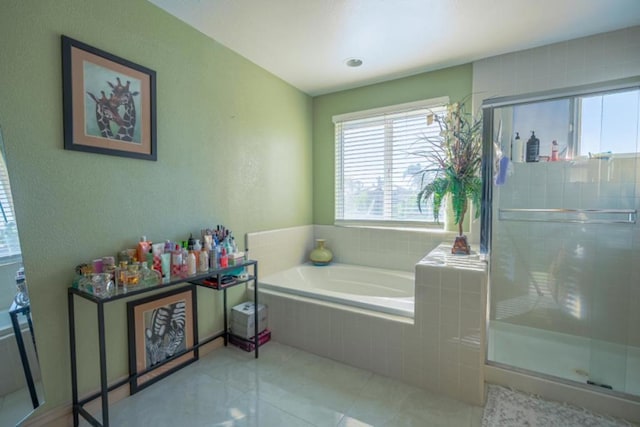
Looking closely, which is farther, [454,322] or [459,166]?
[459,166]

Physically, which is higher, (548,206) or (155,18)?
(155,18)

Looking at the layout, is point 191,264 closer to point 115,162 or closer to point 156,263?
point 156,263

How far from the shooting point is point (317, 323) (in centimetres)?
216

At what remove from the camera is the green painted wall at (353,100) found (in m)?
2.63

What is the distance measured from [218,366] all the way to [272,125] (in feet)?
7.05

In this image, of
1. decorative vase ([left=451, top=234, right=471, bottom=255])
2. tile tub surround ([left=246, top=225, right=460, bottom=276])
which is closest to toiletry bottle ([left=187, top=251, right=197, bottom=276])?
tile tub surround ([left=246, top=225, right=460, bottom=276])

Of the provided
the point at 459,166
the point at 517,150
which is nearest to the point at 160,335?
the point at 459,166

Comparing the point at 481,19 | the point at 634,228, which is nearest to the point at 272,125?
the point at 481,19

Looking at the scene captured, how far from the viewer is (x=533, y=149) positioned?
7.64ft

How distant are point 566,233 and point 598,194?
0.35 m

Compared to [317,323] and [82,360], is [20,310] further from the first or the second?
[317,323]

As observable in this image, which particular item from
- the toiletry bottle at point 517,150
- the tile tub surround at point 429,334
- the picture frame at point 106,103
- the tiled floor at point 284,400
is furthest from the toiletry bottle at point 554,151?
the picture frame at point 106,103

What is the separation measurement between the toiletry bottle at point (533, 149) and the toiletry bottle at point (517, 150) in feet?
0.17

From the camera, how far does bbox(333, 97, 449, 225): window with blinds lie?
2830 mm
